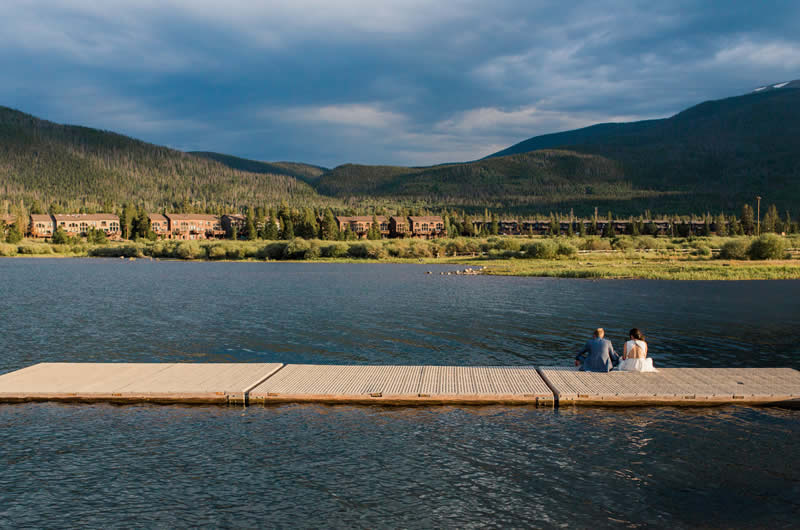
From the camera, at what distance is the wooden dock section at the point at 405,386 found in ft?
53.8

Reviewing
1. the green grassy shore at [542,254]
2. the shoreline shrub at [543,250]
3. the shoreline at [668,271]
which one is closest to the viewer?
the shoreline at [668,271]

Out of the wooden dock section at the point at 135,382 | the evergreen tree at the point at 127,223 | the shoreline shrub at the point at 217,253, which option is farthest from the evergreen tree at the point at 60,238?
the wooden dock section at the point at 135,382

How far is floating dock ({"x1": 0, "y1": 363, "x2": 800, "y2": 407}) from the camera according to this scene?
1639 cm

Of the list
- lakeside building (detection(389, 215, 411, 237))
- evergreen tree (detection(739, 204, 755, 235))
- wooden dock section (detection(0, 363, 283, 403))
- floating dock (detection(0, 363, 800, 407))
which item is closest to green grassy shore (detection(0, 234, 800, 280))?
evergreen tree (detection(739, 204, 755, 235))

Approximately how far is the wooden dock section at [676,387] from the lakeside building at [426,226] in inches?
6490

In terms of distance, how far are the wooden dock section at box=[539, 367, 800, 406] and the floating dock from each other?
26 mm

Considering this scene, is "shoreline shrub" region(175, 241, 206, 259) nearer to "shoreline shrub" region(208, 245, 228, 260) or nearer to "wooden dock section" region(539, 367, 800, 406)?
"shoreline shrub" region(208, 245, 228, 260)

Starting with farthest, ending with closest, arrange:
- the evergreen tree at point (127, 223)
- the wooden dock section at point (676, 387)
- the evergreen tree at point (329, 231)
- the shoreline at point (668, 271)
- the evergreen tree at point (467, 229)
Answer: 1. the evergreen tree at point (127, 223)
2. the evergreen tree at point (467, 229)
3. the evergreen tree at point (329, 231)
4. the shoreline at point (668, 271)
5. the wooden dock section at point (676, 387)

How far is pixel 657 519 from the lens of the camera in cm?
1053

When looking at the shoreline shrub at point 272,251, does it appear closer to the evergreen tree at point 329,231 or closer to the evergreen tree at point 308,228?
the evergreen tree at point 308,228

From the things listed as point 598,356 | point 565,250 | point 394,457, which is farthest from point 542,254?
point 394,457

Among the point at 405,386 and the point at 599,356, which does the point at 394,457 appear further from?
the point at 599,356

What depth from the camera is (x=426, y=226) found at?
189 meters

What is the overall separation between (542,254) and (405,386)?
7721 cm
